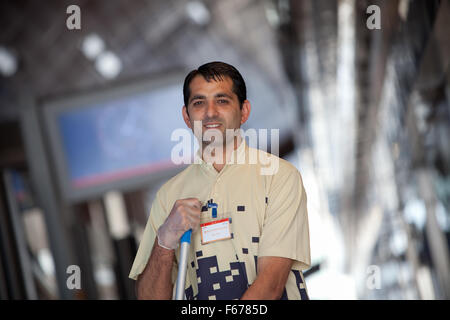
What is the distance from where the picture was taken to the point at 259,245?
4.87 feet

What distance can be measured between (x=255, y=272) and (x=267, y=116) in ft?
41.1

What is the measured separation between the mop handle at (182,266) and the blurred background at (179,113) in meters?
0.77

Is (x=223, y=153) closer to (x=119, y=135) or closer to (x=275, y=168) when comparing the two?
(x=275, y=168)

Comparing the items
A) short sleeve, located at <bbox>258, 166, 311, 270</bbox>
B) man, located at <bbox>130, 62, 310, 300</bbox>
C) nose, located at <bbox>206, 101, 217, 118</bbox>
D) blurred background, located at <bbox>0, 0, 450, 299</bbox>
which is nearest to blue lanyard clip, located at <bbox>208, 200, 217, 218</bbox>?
man, located at <bbox>130, 62, 310, 300</bbox>

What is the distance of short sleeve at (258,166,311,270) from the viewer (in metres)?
1.45

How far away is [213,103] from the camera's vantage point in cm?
155

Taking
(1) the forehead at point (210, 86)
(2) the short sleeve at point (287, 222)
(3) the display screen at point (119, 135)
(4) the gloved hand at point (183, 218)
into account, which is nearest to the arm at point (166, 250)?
(4) the gloved hand at point (183, 218)

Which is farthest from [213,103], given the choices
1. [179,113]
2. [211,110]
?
[179,113]

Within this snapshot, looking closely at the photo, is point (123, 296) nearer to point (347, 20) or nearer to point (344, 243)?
point (347, 20)

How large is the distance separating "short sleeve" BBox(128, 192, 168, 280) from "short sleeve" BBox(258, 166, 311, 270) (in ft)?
1.10

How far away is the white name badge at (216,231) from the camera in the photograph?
4.89 ft

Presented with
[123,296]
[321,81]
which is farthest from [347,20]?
[123,296]

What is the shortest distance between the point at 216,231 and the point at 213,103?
359 millimetres

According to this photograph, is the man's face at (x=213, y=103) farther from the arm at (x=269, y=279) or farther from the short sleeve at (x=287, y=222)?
the arm at (x=269, y=279)
